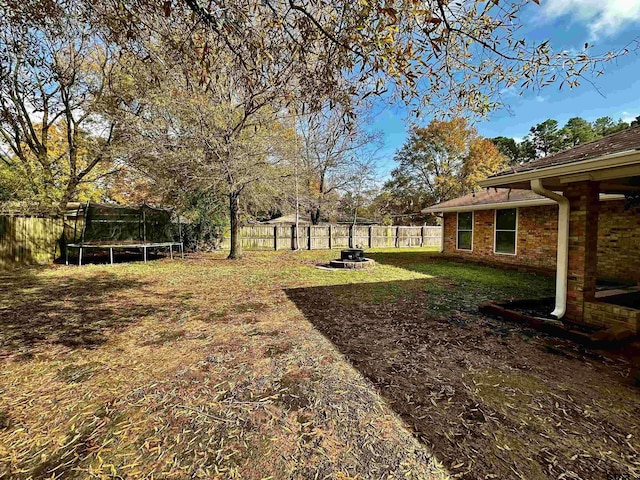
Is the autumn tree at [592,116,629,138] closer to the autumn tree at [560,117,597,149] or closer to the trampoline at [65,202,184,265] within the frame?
the autumn tree at [560,117,597,149]

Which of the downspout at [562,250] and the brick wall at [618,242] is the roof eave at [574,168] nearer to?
the downspout at [562,250]

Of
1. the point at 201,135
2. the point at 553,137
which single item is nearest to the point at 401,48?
the point at 201,135

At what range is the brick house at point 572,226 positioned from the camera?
379cm

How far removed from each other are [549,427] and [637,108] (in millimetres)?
6716

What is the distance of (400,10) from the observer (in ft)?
9.12

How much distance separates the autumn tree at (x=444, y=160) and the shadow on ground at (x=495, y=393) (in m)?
23.2

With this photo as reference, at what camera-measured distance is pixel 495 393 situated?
2.52 meters

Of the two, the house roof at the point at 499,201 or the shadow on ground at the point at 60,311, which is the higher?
the house roof at the point at 499,201

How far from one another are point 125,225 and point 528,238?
14096mm

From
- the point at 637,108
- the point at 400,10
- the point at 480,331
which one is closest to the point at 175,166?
the point at 400,10

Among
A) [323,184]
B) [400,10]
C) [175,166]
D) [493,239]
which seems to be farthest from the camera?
[323,184]

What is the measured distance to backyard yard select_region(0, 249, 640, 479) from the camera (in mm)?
1798

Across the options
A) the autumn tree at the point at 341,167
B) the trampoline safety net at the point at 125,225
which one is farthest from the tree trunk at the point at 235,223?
the autumn tree at the point at 341,167

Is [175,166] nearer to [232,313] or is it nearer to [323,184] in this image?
[232,313]
